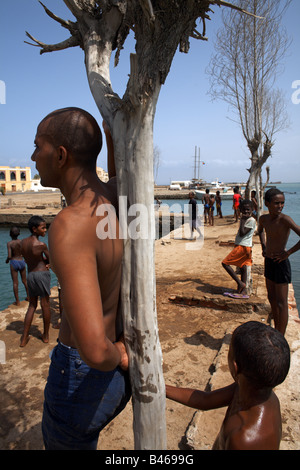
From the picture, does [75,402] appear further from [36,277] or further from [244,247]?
[244,247]

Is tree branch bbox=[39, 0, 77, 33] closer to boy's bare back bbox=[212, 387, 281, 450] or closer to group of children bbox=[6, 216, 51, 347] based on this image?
boy's bare back bbox=[212, 387, 281, 450]

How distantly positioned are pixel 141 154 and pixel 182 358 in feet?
10.5

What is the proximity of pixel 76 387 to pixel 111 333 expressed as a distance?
0.27 metres

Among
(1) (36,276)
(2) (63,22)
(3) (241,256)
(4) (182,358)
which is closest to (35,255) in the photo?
(1) (36,276)

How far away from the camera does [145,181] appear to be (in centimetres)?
145

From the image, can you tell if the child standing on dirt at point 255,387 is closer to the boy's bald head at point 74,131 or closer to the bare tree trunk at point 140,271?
the bare tree trunk at point 140,271

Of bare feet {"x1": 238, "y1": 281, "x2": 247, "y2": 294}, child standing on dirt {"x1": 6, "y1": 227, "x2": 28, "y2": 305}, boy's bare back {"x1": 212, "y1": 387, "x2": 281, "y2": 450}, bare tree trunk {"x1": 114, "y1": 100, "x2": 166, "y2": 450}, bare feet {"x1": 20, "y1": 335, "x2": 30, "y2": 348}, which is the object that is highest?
bare tree trunk {"x1": 114, "y1": 100, "x2": 166, "y2": 450}

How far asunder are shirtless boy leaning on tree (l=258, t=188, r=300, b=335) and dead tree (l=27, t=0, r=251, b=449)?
2750mm

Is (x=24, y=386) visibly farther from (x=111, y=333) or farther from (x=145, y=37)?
(x=145, y=37)

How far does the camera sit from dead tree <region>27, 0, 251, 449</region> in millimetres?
1403

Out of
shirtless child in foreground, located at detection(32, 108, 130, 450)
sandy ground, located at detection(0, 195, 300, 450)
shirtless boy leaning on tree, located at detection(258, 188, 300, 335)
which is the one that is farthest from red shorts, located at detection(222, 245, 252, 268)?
shirtless child in foreground, located at detection(32, 108, 130, 450)

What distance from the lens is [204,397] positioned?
64.8 inches

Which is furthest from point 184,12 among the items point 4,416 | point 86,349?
→ point 4,416

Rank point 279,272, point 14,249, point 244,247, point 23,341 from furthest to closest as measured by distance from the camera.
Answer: point 14,249, point 244,247, point 23,341, point 279,272
